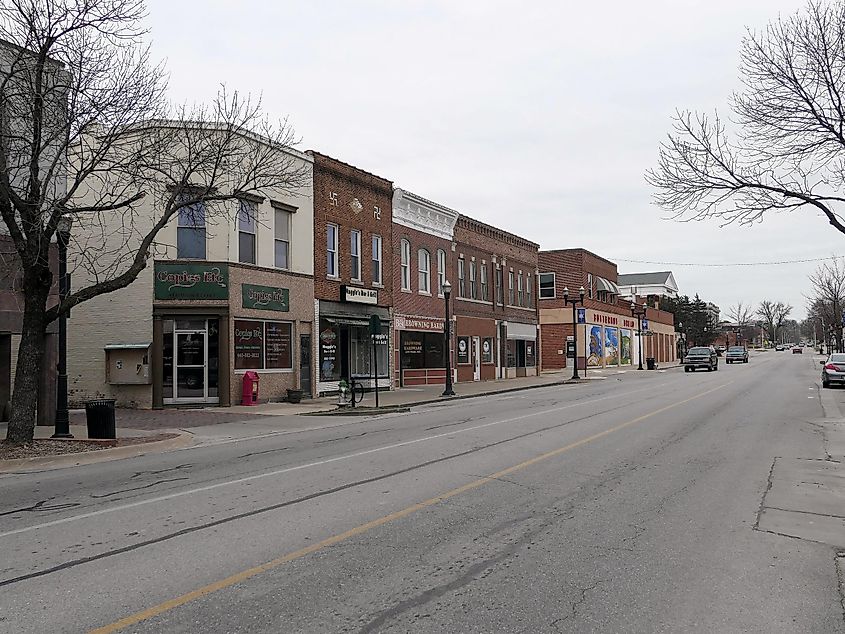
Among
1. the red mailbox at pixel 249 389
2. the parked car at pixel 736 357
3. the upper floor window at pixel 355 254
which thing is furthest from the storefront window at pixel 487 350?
the parked car at pixel 736 357

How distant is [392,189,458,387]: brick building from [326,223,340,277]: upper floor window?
13.6 ft

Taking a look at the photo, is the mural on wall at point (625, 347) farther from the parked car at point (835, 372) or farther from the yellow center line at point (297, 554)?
the yellow center line at point (297, 554)

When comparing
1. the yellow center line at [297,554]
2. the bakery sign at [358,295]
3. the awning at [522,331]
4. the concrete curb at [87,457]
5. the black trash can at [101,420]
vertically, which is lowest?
the concrete curb at [87,457]

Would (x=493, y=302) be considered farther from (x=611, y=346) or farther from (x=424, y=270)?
(x=611, y=346)

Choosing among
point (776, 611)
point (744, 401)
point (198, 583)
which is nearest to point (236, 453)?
point (198, 583)

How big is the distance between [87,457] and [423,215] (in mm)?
22739

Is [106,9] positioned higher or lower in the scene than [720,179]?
higher

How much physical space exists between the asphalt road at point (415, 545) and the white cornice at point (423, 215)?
20.1 m

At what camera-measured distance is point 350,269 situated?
29219 millimetres

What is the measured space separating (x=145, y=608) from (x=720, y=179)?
740 inches

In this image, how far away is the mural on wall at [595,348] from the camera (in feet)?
197

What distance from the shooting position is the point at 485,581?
5.75 meters

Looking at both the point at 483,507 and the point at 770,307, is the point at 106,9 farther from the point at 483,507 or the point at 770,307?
the point at 770,307

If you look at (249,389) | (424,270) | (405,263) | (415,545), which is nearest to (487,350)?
(424,270)
